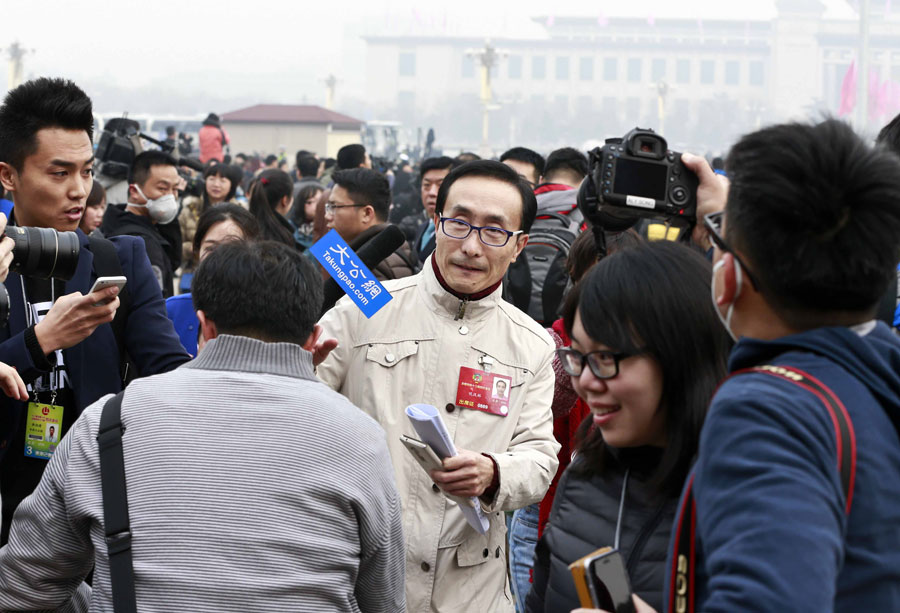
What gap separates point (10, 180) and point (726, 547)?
2.22m

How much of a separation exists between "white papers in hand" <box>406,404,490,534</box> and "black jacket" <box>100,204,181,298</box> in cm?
338

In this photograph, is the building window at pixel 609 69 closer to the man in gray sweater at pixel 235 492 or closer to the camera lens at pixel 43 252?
the camera lens at pixel 43 252

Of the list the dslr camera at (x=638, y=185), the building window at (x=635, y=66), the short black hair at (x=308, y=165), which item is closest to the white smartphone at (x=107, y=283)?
the dslr camera at (x=638, y=185)

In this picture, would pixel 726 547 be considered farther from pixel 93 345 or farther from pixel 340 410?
pixel 93 345

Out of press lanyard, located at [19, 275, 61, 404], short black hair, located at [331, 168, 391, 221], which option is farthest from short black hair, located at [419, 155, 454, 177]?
press lanyard, located at [19, 275, 61, 404]

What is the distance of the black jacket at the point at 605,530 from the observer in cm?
163

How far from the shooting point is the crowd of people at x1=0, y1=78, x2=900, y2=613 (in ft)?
4.03

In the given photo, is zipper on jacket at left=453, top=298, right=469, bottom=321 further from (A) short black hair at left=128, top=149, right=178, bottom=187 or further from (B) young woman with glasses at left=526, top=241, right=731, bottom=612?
(A) short black hair at left=128, top=149, right=178, bottom=187

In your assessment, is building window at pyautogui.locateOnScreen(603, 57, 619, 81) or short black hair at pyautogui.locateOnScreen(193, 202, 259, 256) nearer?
short black hair at pyautogui.locateOnScreen(193, 202, 259, 256)

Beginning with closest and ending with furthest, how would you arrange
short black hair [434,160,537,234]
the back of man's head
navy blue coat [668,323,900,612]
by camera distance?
navy blue coat [668,323,900,612], short black hair [434,160,537,234], the back of man's head

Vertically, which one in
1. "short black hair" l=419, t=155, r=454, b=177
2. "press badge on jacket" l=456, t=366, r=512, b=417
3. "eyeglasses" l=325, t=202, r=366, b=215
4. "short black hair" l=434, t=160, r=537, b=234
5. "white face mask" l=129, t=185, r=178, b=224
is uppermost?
"short black hair" l=434, t=160, r=537, b=234

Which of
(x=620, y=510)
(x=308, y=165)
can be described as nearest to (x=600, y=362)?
(x=620, y=510)

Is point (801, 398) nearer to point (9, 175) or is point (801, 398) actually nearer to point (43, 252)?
point (43, 252)

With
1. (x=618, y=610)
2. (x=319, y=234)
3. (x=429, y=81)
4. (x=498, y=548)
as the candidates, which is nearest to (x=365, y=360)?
(x=498, y=548)
